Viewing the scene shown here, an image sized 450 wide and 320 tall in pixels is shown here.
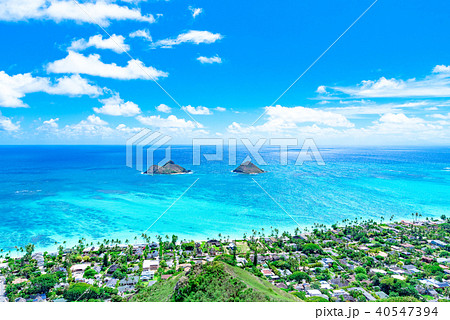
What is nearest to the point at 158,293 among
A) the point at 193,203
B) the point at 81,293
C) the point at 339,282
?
the point at 81,293

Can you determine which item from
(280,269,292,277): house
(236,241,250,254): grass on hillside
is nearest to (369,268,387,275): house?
(280,269,292,277): house

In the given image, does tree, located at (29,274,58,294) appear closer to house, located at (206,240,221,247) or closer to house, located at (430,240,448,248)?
house, located at (206,240,221,247)

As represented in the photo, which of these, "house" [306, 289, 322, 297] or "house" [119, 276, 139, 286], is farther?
"house" [119, 276, 139, 286]

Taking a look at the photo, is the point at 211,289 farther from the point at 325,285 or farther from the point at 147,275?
the point at 325,285

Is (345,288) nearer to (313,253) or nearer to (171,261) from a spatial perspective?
(313,253)

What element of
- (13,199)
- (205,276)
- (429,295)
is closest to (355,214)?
(429,295)

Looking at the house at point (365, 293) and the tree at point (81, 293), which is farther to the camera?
the house at point (365, 293)

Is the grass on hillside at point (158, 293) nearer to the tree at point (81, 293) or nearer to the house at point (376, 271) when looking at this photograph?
the tree at point (81, 293)

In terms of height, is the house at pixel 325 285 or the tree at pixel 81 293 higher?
the tree at pixel 81 293

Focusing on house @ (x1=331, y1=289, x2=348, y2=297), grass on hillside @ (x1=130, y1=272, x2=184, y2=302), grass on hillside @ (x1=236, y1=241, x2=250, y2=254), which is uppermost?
grass on hillside @ (x1=130, y1=272, x2=184, y2=302)

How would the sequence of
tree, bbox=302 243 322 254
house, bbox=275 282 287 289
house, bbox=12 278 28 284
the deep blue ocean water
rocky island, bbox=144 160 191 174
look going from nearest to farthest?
→ house, bbox=275 282 287 289 < house, bbox=12 278 28 284 < tree, bbox=302 243 322 254 < the deep blue ocean water < rocky island, bbox=144 160 191 174

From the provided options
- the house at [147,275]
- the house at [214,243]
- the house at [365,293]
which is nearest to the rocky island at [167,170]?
the house at [214,243]
